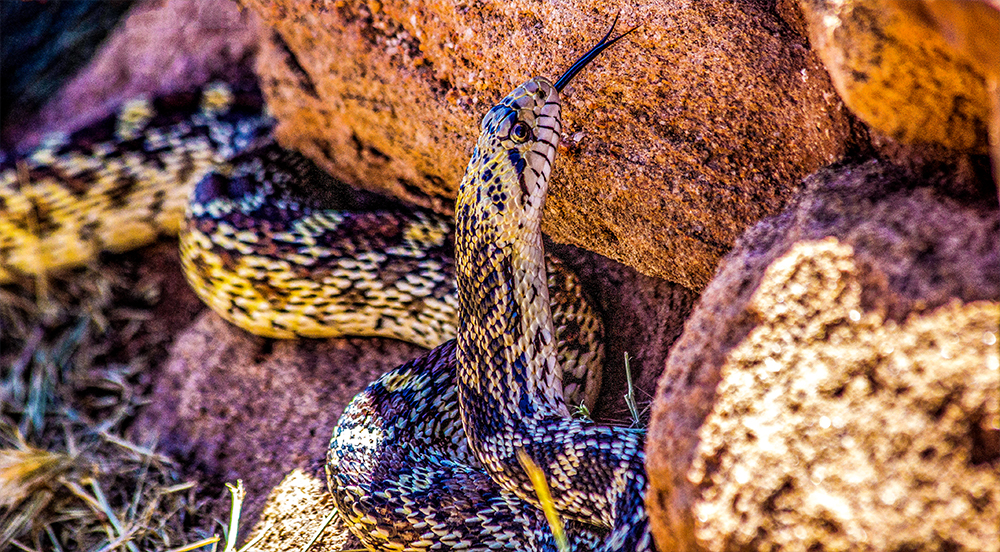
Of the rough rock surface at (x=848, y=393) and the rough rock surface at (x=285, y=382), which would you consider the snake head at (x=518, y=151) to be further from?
the rough rock surface at (x=848, y=393)

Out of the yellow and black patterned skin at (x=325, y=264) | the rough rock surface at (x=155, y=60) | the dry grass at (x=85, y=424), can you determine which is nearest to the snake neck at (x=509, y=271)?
the yellow and black patterned skin at (x=325, y=264)

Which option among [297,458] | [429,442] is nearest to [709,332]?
[429,442]

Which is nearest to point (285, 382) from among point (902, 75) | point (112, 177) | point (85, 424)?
point (85, 424)

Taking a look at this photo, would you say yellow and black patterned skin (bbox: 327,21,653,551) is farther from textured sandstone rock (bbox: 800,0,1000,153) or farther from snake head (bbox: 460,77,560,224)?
textured sandstone rock (bbox: 800,0,1000,153)

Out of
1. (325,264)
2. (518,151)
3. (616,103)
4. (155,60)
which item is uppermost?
(616,103)

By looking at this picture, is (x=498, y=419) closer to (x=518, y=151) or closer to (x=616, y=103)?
(x=518, y=151)

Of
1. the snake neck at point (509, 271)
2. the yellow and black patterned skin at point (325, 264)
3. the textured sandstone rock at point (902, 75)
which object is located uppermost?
the textured sandstone rock at point (902, 75)

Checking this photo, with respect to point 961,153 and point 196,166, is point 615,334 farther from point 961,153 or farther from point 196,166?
point 196,166
